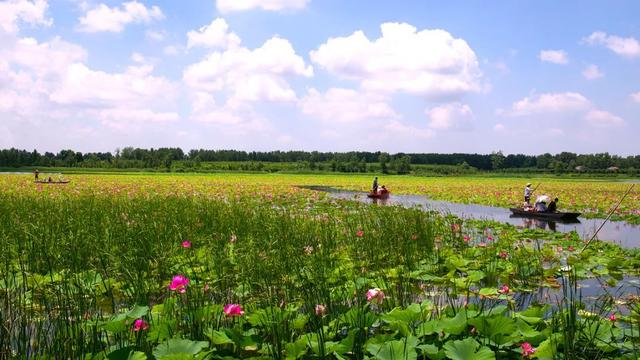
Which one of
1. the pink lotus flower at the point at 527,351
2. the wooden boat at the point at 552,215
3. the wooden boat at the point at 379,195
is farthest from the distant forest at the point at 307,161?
the pink lotus flower at the point at 527,351

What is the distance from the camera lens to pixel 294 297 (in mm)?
4359

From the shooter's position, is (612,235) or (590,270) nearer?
(590,270)

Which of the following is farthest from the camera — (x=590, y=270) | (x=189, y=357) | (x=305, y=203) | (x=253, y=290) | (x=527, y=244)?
(x=305, y=203)

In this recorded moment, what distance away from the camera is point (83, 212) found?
9.76 m

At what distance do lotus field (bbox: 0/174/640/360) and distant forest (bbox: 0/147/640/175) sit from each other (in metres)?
77.9

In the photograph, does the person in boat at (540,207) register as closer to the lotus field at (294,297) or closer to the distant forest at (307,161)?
the lotus field at (294,297)

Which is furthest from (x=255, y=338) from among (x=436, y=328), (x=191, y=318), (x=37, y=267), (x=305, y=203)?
(x=305, y=203)

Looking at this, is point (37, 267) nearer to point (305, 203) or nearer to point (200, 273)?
point (200, 273)

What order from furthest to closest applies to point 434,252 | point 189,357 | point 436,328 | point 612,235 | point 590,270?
1. point 612,235
2. point 434,252
3. point 590,270
4. point 436,328
5. point 189,357

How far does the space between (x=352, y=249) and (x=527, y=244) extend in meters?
4.65

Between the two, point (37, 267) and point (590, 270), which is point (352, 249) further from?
point (37, 267)

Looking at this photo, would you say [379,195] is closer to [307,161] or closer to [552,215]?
[552,215]

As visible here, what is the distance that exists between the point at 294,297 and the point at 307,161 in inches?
4580

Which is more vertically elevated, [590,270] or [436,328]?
[436,328]
